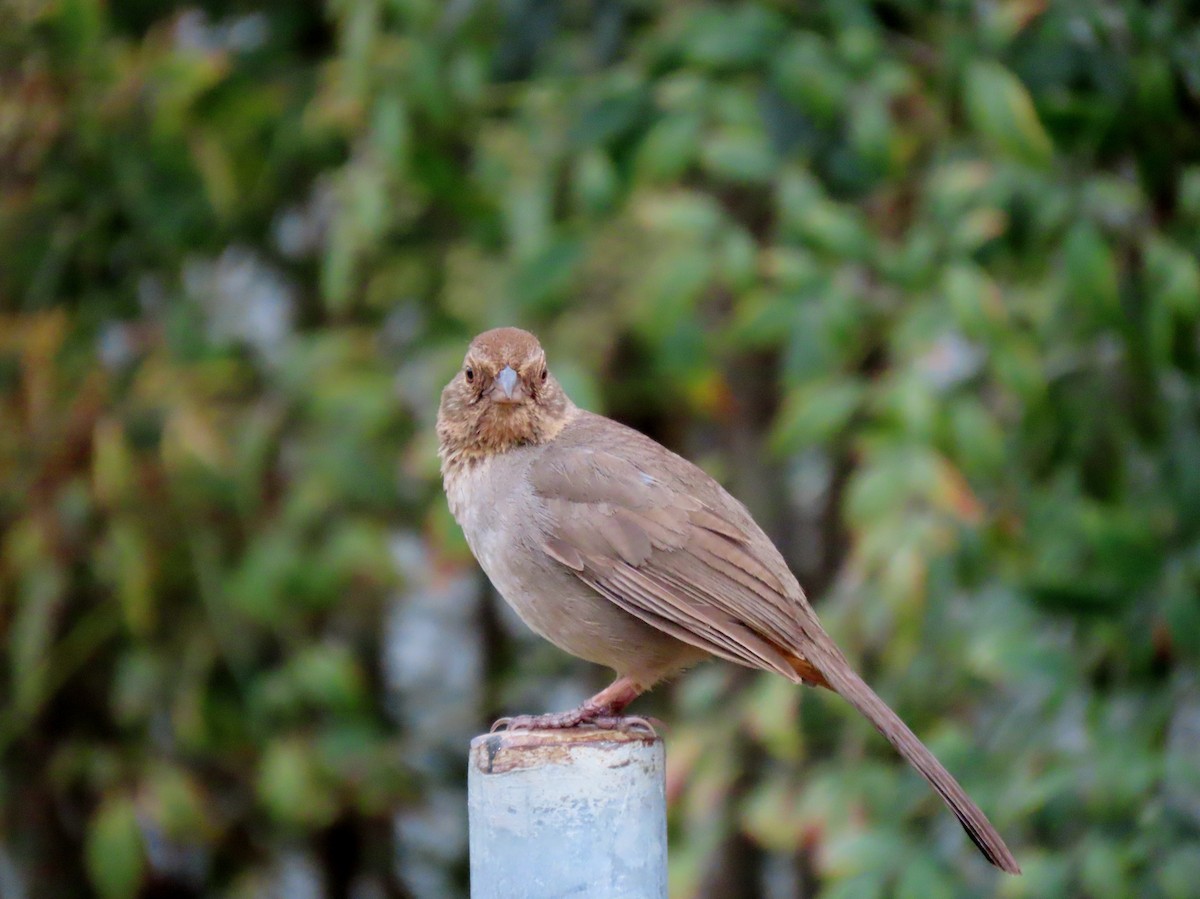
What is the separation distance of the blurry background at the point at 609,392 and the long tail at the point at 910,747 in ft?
1.36

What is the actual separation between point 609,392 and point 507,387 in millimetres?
1668

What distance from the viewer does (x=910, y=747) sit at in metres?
3.07

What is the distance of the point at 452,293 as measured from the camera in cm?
502

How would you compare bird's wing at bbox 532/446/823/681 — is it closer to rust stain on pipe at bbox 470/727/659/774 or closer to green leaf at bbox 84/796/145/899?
rust stain on pipe at bbox 470/727/659/774

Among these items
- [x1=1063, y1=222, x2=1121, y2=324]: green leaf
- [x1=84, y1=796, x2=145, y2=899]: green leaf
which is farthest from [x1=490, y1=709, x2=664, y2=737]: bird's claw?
[x1=84, y1=796, x2=145, y2=899]: green leaf

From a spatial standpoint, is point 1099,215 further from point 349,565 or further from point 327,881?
point 327,881

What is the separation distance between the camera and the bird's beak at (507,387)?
3.71 metres

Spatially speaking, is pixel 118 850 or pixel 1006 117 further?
pixel 118 850

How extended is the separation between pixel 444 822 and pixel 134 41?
300cm

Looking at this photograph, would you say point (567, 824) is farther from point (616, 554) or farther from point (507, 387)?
point (507, 387)

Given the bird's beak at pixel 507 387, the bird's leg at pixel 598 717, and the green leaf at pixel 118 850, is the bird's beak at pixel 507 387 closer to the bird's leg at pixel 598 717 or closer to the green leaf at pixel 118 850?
the bird's leg at pixel 598 717

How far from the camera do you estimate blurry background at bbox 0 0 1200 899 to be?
12.3ft

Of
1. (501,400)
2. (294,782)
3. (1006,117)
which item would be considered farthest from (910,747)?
(294,782)

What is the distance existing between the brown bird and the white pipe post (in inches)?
29.6
